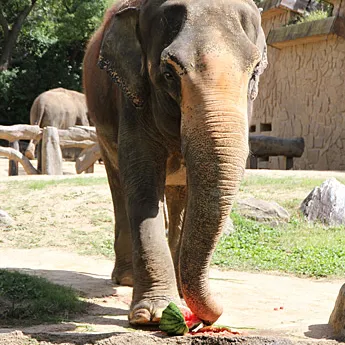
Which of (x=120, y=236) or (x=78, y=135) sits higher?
(x=78, y=135)

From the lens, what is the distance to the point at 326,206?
11.1 m

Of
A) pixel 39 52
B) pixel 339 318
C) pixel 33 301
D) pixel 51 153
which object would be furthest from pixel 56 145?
pixel 39 52

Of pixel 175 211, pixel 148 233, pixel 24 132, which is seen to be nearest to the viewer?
pixel 148 233

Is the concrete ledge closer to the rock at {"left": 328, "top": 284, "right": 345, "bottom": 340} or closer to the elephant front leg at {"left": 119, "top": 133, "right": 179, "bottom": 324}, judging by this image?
the elephant front leg at {"left": 119, "top": 133, "right": 179, "bottom": 324}

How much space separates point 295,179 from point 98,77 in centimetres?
736

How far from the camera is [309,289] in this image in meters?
7.36

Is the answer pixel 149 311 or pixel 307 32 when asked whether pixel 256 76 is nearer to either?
pixel 149 311

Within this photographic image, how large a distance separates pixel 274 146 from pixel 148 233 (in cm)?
1458

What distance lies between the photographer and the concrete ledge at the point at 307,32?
19.4m

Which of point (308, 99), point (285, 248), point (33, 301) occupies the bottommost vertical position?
point (285, 248)

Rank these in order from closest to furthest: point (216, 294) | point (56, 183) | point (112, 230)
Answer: point (216, 294), point (112, 230), point (56, 183)

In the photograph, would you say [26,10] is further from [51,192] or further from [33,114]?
[51,192]

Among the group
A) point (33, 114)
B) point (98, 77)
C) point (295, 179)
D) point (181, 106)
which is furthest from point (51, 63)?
point (181, 106)

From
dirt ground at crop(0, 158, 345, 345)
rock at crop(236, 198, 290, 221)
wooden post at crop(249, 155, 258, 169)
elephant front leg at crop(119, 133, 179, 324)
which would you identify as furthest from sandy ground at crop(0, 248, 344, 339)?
wooden post at crop(249, 155, 258, 169)
